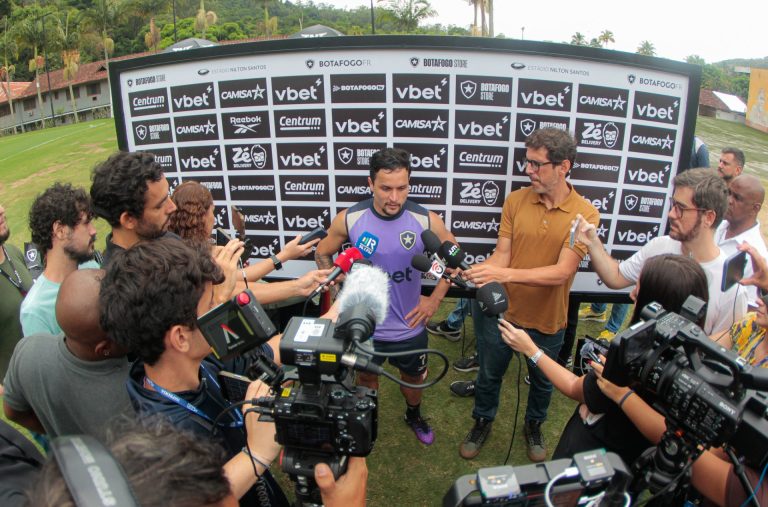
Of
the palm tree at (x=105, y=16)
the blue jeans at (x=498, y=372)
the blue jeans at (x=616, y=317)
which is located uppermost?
the palm tree at (x=105, y=16)

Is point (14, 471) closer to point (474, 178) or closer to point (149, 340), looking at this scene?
point (149, 340)

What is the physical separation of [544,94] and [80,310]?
3135 mm

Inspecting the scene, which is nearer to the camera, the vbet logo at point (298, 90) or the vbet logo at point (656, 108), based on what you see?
the vbet logo at point (656, 108)

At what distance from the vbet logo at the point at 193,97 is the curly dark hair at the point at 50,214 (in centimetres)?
116

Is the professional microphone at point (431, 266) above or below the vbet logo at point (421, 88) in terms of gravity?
below

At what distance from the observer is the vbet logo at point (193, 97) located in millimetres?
3660

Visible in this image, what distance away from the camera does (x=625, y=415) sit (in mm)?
2057

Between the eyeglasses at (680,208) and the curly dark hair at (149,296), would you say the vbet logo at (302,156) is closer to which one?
the curly dark hair at (149,296)

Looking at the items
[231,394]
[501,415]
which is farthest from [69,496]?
[501,415]

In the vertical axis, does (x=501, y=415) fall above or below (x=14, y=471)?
below

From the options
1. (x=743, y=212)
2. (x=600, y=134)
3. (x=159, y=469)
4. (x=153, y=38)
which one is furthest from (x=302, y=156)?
(x=153, y=38)

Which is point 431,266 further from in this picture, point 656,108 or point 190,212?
point 656,108

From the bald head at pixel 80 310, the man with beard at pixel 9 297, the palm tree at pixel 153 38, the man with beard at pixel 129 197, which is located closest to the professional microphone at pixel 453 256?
the man with beard at pixel 129 197

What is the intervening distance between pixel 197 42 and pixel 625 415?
62.4ft
